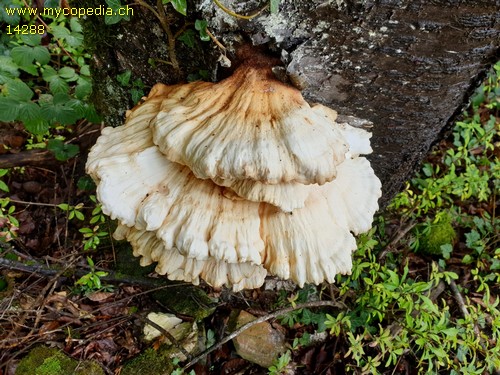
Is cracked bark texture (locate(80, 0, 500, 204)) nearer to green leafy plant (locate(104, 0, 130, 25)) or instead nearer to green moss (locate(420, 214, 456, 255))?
green leafy plant (locate(104, 0, 130, 25))

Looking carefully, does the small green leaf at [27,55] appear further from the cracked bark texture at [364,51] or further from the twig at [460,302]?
the twig at [460,302]

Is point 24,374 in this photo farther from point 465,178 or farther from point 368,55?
point 465,178

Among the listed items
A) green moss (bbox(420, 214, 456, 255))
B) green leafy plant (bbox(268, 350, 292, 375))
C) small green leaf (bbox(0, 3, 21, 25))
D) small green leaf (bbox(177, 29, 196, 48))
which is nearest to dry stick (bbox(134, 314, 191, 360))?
green leafy plant (bbox(268, 350, 292, 375))

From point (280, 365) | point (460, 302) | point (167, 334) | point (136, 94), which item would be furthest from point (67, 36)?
point (460, 302)

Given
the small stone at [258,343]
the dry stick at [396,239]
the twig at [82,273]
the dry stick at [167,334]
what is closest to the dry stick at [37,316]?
the twig at [82,273]

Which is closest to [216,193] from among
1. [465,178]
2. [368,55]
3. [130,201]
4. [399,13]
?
[130,201]
